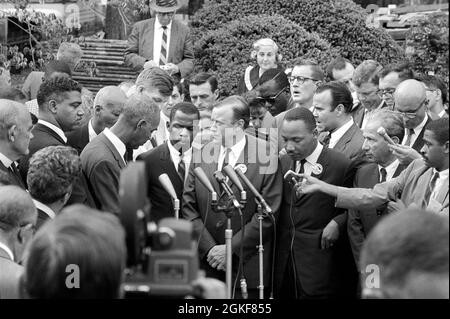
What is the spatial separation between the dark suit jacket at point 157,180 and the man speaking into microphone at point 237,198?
0.15 m

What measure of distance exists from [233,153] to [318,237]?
3.50ft

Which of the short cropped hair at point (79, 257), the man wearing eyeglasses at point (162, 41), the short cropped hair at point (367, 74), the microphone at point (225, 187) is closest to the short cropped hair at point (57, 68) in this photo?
the man wearing eyeglasses at point (162, 41)

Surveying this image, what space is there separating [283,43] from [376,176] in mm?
6280

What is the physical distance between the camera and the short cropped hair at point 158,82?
34.7 ft

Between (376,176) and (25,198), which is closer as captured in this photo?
(25,198)

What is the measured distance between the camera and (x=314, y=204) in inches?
340

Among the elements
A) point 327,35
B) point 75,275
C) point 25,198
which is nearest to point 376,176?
point 25,198

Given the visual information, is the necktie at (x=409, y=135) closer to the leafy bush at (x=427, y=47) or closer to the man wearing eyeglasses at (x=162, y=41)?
the leafy bush at (x=427, y=47)

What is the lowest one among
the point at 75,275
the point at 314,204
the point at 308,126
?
the point at 314,204

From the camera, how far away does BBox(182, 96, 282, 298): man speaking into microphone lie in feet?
28.4

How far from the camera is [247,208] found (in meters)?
8.75

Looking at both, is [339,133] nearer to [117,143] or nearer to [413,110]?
[413,110]

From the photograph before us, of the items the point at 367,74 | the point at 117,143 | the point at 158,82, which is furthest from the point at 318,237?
the point at 367,74

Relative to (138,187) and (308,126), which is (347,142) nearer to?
(308,126)
